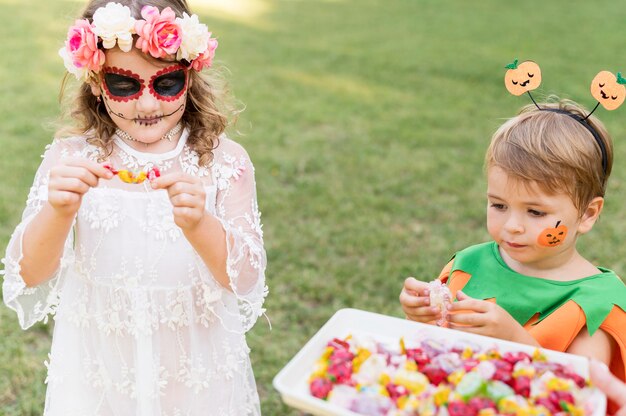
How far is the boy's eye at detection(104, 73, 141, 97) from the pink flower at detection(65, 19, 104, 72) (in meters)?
0.05

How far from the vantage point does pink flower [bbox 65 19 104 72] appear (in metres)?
2.30

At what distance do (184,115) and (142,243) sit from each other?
1.53ft

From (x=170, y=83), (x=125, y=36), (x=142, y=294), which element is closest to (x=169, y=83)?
(x=170, y=83)

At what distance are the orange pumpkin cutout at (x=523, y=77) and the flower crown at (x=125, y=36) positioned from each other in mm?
972

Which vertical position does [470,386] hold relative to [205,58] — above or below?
below

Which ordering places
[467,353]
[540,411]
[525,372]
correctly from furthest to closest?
[467,353], [525,372], [540,411]

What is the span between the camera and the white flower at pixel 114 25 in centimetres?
226

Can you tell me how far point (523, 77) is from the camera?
247cm

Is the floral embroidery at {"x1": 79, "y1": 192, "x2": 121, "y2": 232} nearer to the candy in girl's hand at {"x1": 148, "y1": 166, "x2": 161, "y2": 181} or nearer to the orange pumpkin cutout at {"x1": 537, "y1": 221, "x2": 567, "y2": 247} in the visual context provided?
the candy in girl's hand at {"x1": 148, "y1": 166, "x2": 161, "y2": 181}

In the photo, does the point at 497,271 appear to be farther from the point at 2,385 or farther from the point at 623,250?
the point at 623,250

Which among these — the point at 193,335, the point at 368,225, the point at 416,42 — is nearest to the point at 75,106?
the point at 193,335

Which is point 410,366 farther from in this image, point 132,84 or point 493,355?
point 132,84

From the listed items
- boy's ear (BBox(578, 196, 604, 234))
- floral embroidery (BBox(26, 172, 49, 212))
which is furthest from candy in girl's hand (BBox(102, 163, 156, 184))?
boy's ear (BBox(578, 196, 604, 234))

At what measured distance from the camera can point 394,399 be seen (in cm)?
182
